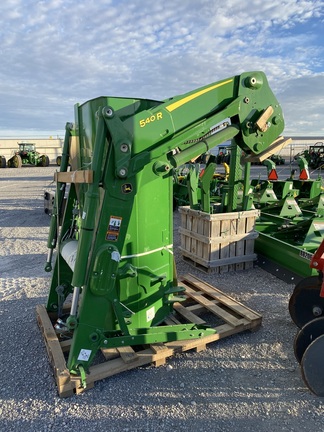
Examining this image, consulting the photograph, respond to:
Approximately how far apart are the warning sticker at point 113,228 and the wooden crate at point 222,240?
2.75 meters

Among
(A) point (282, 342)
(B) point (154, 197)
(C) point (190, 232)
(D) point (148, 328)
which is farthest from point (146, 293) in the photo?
(C) point (190, 232)

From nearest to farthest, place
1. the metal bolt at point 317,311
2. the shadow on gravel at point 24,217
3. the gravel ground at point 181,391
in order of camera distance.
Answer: the gravel ground at point 181,391
the metal bolt at point 317,311
the shadow on gravel at point 24,217

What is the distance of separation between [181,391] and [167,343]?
0.51 meters

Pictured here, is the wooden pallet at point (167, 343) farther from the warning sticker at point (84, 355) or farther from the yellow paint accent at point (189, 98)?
the yellow paint accent at point (189, 98)

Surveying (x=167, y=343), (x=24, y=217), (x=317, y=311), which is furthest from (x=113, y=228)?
(x=24, y=217)

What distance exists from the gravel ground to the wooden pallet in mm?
102

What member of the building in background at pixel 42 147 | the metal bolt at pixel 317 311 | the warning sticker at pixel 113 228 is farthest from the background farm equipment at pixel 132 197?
the building in background at pixel 42 147

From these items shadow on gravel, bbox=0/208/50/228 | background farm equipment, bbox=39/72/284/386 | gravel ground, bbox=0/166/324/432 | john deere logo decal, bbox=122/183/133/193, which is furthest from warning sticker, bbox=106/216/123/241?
shadow on gravel, bbox=0/208/50/228

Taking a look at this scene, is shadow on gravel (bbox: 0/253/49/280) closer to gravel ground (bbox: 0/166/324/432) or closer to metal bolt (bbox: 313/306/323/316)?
gravel ground (bbox: 0/166/324/432)

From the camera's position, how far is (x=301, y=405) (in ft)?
9.05

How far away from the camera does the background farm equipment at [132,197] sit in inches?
106

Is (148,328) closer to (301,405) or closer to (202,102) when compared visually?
(301,405)

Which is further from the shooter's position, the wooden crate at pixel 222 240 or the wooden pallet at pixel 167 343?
the wooden crate at pixel 222 240

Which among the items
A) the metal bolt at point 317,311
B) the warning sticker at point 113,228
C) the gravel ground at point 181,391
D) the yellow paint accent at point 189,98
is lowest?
the gravel ground at point 181,391
